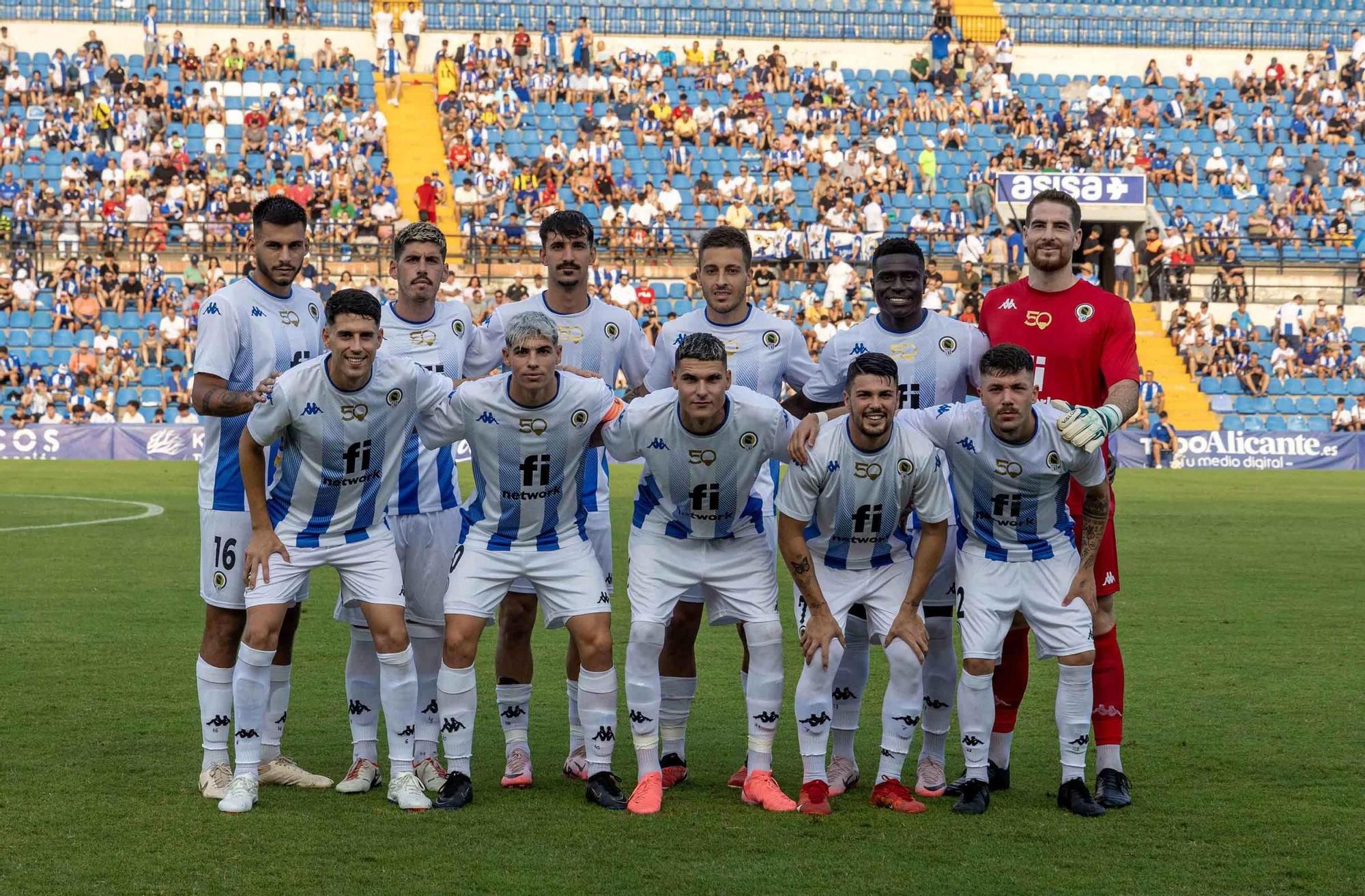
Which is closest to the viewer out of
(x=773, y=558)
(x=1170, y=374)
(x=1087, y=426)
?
(x=1087, y=426)

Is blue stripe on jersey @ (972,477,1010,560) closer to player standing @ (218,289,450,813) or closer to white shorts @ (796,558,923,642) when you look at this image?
white shorts @ (796,558,923,642)

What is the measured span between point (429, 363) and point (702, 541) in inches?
64.1

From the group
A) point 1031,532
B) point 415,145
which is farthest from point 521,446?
point 415,145

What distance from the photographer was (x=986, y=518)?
6836 millimetres

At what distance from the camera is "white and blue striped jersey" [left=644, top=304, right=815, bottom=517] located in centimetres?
756

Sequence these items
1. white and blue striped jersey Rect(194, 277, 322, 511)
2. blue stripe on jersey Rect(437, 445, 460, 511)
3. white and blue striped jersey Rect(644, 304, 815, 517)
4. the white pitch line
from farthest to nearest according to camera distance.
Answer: the white pitch line < white and blue striped jersey Rect(644, 304, 815, 517) < blue stripe on jersey Rect(437, 445, 460, 511) < white and blue striped jersey Rect(194, 277, 322, 511)

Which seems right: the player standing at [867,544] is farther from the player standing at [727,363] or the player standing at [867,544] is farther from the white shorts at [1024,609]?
the player standing at [727,363]

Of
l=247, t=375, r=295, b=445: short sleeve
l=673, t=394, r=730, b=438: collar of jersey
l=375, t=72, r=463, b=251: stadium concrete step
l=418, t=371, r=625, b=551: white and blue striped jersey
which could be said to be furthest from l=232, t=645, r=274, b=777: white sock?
l=375, t=72, r=463, b=251: stadium concrete step

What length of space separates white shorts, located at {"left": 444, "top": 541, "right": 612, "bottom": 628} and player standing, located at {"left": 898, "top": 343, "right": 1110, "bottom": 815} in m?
1.58

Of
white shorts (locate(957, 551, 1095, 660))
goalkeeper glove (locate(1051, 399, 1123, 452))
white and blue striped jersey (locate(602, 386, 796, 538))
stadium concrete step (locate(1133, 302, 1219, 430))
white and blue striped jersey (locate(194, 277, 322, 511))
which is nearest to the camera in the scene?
goalkeeper glove (locate(1051, 399, 1123, 452))

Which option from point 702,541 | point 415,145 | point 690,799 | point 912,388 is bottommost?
point 690,799

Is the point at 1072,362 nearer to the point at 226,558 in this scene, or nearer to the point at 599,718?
the point at 599,718

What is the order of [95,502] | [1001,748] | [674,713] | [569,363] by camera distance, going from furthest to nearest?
[95,502]
[569,363]
[674,713]
[1001,748]

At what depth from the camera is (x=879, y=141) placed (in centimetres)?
3794
